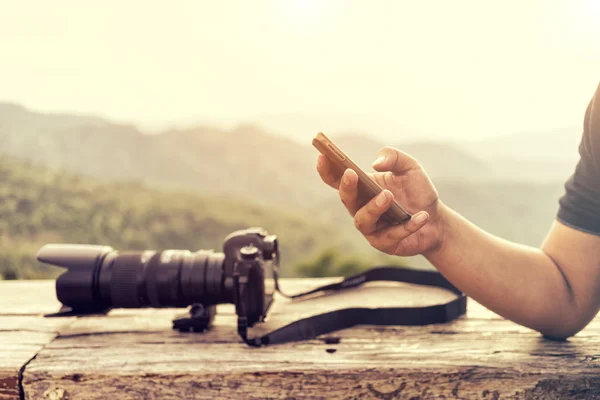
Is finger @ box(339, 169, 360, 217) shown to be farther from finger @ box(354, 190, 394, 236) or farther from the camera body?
the camera body

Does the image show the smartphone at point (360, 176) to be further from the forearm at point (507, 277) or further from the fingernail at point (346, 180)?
the forearm at point (507, 277)

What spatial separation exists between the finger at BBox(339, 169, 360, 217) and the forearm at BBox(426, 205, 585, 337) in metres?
0.22

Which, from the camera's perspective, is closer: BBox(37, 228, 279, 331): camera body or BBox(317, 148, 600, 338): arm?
BBox(317, 148, 600, 338): arm

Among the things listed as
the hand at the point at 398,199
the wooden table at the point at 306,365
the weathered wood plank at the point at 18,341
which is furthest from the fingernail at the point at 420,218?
the weathered wood plank at the point at 18,341

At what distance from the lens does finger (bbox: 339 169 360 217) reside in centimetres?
68

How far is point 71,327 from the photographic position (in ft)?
3.42

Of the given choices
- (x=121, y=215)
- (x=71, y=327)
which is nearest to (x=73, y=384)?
(x=71, y=327)

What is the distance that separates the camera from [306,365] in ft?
2.79

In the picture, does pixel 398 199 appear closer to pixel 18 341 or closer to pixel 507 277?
pixel 507 277

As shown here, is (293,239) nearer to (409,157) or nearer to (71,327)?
(71,327)

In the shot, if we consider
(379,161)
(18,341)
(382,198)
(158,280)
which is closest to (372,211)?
(382,198)

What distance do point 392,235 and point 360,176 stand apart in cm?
12

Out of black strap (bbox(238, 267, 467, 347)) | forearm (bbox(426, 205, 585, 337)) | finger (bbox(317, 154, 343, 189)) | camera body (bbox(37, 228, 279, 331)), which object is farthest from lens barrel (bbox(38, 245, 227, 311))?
forearm (bbox(426, 205, 585, 337))

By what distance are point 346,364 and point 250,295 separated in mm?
247
